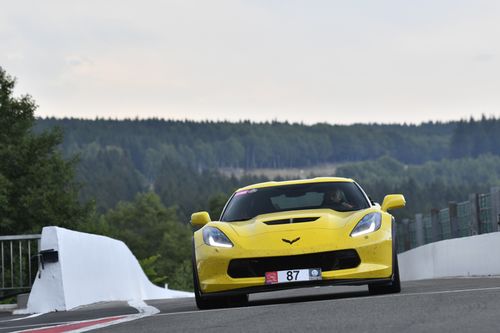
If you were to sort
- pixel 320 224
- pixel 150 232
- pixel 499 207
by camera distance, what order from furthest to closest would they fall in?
pixel 150 232 < pixel 499 207 < pixel 320 224

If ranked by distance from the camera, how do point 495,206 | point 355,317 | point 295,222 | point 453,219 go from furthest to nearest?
point 453,219
point 495,206
point 295,222
point 355,317

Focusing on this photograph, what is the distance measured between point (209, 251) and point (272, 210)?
111 cm

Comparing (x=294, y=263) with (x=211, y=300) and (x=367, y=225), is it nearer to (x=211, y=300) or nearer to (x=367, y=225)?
(x=367, y=225)

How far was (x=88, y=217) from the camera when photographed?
226 ft

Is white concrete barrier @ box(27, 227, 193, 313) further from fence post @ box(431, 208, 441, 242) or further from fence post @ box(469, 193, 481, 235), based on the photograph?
fence post @ box(431, 208, 441, 242)

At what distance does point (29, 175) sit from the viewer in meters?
67.8

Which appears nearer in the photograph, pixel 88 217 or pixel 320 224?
pixel 320 224

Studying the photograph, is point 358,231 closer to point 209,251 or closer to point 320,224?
point 320,224

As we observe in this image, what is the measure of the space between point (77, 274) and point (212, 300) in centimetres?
484

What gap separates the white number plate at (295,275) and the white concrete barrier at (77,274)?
4.60 metres

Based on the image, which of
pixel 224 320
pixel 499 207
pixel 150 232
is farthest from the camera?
pixel 150 232

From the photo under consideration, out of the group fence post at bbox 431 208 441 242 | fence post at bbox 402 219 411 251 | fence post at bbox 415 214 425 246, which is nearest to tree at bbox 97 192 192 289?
fence post at bbox 402 219 411 251

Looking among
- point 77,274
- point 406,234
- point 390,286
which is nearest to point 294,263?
point 390,286

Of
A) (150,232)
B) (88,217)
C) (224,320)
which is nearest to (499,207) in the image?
(224,320)
